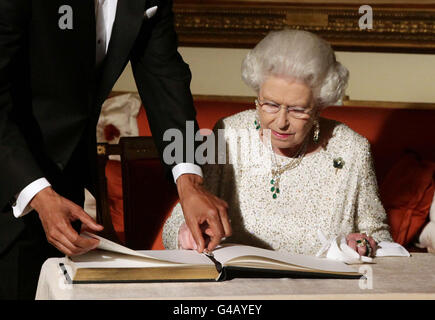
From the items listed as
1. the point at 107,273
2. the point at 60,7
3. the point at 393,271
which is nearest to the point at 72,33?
the point at 60,7

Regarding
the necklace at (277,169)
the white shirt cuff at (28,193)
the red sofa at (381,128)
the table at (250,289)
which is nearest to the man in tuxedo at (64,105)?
the white shirt cuff at (28,193)

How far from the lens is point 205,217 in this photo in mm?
1602

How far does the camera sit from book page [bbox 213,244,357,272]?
1.44m

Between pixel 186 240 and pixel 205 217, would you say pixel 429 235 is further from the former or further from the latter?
pixel 205 217

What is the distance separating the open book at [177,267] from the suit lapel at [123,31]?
565 mm

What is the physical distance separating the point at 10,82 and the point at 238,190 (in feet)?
2.97

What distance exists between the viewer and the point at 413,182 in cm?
292

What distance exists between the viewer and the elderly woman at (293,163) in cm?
212

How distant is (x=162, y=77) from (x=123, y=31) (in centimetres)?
19

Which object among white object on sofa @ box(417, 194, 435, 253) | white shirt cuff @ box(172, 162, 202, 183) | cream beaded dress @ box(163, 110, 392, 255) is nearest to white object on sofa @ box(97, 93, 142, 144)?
cream beaded dress @ box(163, 110, 392, 255)

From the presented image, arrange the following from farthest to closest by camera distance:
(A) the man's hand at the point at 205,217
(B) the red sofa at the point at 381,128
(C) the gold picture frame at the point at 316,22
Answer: (C) the gold picture frame at the point at 316,22 → (B) the red sofa at the point at 381,128 → (A) the man's hand at the point at 205,217

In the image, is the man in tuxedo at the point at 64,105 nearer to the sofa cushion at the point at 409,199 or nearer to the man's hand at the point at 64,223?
the man's hand at the point at 64,223

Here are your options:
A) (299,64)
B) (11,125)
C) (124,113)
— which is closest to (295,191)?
(299,64)
